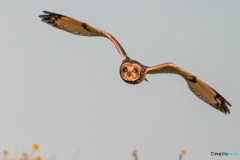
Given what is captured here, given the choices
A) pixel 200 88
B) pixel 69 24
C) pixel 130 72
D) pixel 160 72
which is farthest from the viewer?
pixel 69 24

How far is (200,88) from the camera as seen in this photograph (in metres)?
9.41

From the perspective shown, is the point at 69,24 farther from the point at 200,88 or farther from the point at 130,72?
the point at 200,88

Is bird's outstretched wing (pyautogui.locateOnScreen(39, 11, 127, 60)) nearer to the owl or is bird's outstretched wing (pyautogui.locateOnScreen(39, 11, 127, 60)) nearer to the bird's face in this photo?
the owl

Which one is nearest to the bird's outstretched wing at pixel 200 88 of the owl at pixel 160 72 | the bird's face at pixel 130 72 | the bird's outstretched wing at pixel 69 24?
the owl at pixel 160 72

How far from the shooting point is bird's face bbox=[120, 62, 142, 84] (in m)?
8.78

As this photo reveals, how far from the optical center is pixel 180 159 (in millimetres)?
3375

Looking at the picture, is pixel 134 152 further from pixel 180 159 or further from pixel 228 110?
pixel 228 110

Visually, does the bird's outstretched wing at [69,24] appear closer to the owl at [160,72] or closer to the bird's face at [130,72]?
the owl at [160,72]

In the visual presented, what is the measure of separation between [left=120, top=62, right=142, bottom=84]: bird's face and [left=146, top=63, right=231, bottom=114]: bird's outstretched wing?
1.08 feet

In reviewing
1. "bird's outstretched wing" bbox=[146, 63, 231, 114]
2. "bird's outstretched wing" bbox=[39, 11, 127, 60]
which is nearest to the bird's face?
"bird's outstretched wing" bbox=[146, 63, 231, 114]

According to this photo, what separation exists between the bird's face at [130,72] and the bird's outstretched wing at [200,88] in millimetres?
328

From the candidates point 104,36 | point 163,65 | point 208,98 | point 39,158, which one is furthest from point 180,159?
point 104,36

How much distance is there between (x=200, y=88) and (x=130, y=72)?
1.92 meters

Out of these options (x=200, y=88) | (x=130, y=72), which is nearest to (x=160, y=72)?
(x=130, y=72)
